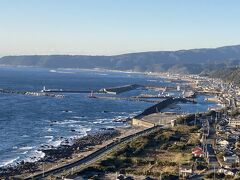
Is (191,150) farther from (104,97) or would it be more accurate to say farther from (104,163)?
(104,97)

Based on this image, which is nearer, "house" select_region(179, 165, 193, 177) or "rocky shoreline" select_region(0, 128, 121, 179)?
"house" select_region(179, 165, 193, 177)

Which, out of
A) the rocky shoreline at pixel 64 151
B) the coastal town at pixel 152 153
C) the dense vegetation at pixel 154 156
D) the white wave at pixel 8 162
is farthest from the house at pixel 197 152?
the white wave at pixel 8 162

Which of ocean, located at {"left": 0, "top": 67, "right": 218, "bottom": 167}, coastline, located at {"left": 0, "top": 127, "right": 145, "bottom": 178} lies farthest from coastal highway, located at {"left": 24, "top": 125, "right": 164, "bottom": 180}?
ocean, located at {"left": 0, "top": 67, "right": 218, "bottom": 167}

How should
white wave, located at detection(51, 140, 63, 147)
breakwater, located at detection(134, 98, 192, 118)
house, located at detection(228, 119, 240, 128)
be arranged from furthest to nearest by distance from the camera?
breakwater, located at detection(134, 98, 192, 118), house, located at detection(228, 119, 240, 128), white wave, located at detection(51, 140, 63, 147)

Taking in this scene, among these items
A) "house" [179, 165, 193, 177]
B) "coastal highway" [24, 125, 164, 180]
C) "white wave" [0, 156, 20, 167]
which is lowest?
"white wave" [0, 156, 20, 167]

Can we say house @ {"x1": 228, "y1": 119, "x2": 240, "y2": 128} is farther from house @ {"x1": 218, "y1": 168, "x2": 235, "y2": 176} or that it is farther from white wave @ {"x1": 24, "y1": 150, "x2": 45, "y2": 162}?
white wave @ {"x1": 24, "y1": 150, "x2": 45, "y2": 162}

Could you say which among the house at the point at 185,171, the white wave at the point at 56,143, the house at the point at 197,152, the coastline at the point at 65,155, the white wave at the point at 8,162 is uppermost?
the house at the point at 197,152

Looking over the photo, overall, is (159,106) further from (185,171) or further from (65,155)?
(185,171)

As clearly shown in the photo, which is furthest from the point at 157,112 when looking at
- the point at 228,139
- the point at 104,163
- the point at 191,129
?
the point at 104,163

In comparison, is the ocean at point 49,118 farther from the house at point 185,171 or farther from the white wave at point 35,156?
the house at point 185,171
